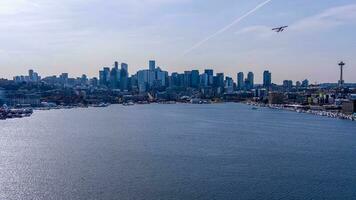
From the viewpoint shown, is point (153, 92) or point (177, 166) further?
point (153, 92)

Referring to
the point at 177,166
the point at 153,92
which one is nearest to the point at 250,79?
the point at 153,92

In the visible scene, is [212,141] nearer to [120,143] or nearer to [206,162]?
[120,143]

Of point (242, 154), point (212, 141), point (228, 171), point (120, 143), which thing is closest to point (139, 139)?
point (120, 143)

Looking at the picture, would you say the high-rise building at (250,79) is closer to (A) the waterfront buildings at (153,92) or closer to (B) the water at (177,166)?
(A) the waterfront buildings at (153,92)

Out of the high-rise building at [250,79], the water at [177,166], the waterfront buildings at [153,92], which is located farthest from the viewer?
the high-rise building at [250,79]

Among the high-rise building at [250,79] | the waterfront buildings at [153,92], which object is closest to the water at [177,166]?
the waterfront buildings at [153,92]

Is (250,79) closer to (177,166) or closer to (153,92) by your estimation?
(153,92)

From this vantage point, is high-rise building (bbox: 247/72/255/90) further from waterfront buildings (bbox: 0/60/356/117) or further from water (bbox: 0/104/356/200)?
water (bbox: 0/104/356/200)

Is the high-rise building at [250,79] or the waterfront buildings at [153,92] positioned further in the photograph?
the high-rise building at [250,79]
